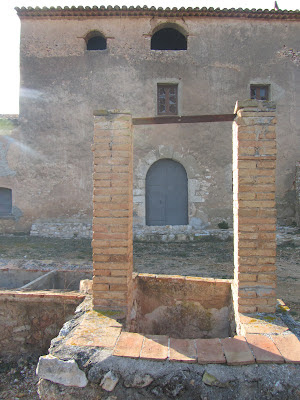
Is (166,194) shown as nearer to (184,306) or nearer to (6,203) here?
(6,203)

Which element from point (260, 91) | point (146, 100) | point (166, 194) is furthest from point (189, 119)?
point (260, 91)

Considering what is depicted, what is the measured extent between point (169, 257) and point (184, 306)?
441cm

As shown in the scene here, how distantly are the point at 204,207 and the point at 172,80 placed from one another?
4.40 m

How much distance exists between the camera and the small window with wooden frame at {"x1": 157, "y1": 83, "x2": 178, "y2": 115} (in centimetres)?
1045

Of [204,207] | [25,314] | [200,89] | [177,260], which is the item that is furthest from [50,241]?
[200,89]

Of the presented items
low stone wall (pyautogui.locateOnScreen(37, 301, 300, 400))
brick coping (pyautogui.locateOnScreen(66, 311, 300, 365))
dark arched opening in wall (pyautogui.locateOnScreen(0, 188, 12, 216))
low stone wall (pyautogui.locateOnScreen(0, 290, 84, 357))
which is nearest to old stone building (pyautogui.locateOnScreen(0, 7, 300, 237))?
dark arched opening in wall (pyautogui.locateOnScreen(0, 188, 12, 216))

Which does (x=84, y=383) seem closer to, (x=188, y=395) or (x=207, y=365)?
(x=188, y=395)

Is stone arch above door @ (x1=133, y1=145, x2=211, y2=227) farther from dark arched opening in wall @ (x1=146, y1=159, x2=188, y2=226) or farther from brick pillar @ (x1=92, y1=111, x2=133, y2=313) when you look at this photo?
brick pillar @ (x1=92, y1=111, x2=133, y2=313)

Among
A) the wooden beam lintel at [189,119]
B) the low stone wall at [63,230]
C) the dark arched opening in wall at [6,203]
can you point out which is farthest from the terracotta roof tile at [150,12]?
the wooden beam lintel at [189,119]

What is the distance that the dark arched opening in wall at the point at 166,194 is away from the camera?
1027cm

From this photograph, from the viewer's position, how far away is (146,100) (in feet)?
33.8

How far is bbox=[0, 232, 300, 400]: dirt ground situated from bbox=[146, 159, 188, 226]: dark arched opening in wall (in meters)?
1.06

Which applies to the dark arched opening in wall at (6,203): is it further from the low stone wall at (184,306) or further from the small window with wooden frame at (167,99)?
A: the low stone wall at (184,306)

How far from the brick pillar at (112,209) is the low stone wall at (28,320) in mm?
755
